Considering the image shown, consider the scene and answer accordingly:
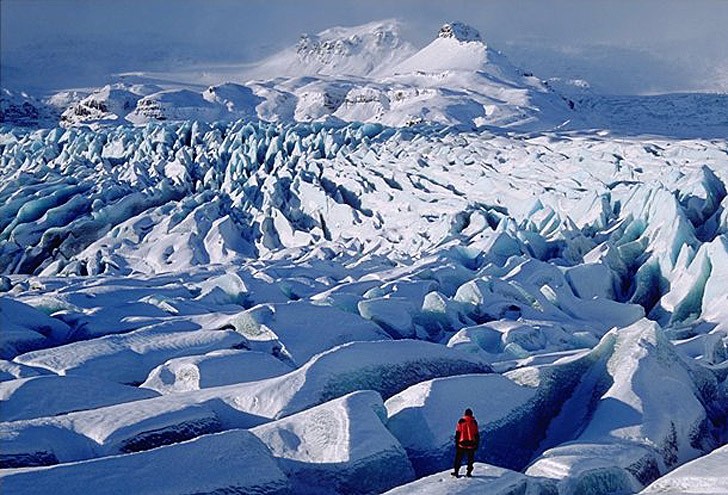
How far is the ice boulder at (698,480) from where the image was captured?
12.0 ft

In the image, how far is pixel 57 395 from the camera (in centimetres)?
500

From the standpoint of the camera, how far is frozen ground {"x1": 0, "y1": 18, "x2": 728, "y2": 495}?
4180 millimetres

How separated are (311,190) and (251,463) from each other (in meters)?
13.6

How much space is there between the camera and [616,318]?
876 cm

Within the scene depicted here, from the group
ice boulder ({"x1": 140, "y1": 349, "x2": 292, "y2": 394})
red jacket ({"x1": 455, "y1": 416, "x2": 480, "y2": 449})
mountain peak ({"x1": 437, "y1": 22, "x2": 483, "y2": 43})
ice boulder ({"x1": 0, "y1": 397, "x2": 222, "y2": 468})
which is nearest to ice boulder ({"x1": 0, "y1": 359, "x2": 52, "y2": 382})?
ice boulder ({"x1": 140, "y1": 349, "x2": 292, "y2": 394})

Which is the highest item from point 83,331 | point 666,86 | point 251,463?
point 251,463

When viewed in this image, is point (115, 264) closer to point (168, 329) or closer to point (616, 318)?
point (168, 329)

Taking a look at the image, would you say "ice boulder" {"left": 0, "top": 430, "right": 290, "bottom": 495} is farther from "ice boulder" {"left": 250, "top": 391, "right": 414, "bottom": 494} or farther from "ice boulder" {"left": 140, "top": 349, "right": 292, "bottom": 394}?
"ice boulder" {"left": 140, "top": 349, "right": 292, "bottom": 394}

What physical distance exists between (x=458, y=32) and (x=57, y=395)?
71345mm

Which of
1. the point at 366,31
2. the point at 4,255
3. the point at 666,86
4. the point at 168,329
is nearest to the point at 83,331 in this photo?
the point at 168,329

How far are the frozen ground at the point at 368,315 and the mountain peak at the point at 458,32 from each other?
51070 millimetres

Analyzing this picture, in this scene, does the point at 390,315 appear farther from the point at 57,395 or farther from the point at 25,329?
the point at 57,395

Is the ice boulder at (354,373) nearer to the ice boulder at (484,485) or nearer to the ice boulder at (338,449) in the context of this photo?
the ice boulder at (338,449)

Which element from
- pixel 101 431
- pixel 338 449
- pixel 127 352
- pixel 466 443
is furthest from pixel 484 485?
pixel 127 352
